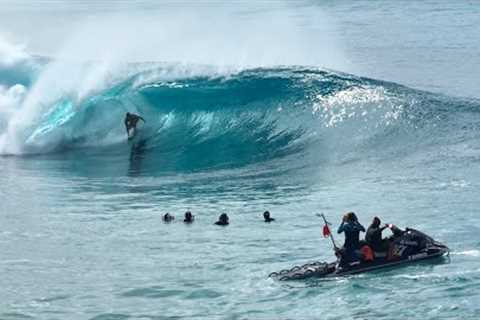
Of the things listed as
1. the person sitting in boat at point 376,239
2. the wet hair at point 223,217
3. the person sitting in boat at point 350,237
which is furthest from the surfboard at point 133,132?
the person sitting in boat at point 350,237

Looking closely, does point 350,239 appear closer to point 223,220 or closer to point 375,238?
point 375,238

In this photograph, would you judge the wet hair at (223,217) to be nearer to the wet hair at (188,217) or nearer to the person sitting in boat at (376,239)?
the wet hair at (188,217)

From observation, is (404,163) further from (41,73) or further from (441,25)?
(441,25)

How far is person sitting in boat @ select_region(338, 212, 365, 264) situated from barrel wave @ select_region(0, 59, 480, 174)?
12450 mm

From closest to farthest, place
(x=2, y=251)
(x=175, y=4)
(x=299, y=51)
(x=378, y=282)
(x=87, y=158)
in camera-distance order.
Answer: (x=378, y=282) < (x=2, y=251) < (x=87, y=158) < (x=299, y=51) < (x=175, y=4)

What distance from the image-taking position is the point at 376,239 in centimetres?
2705

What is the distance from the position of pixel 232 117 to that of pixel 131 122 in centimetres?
396

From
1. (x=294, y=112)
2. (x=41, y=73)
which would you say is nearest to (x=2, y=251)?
(x=294, y=112)

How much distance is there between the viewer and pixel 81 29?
6894cm

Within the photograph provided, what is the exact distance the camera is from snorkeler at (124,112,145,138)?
1804 inches

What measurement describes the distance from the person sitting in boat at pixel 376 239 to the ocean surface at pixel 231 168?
2.98 ft

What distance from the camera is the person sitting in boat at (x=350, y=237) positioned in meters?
26.5

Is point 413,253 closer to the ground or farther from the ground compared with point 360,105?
closer to the ground

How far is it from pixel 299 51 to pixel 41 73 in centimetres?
1250
